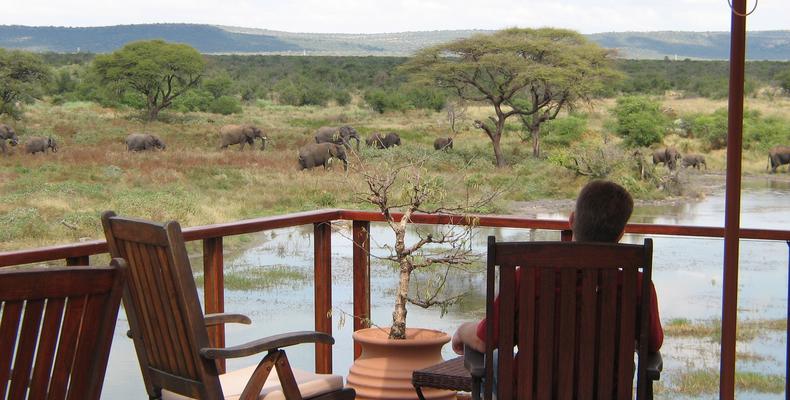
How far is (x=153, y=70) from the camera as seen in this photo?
41469 millimetres

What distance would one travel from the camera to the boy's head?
2.10 metres

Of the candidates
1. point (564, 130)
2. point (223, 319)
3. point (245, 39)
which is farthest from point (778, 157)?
point (223, 319)

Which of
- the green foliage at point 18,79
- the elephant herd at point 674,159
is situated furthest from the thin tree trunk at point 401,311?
the green foliage at point 18,79

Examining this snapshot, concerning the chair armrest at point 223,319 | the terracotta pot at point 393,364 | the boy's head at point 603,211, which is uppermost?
the boy's head at point 603,211

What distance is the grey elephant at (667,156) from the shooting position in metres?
29.6

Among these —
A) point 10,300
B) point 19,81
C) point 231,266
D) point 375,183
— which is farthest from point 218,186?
point 10,300

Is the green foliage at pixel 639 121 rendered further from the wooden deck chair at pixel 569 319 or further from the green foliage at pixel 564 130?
the wooden deck chair at pixel 569 319

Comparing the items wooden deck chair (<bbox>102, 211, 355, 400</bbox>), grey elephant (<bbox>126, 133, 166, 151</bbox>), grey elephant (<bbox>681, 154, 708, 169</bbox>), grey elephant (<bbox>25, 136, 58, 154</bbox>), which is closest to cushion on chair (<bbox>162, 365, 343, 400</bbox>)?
wooden deck chair (<bbox>102, 211, 355, 400</bbox>)

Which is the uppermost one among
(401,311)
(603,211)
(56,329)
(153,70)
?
(153,70)

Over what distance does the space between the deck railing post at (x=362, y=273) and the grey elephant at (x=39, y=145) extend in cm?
3175

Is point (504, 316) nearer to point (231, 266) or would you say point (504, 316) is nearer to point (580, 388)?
point (580, 388)

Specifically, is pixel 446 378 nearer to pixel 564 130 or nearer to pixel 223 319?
pixel 223 319

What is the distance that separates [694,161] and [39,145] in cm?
2145

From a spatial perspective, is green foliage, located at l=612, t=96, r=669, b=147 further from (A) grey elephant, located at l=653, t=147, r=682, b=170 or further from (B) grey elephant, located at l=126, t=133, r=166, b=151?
(B) grey elephant, located at l=126, t=133, r=166, b=151
